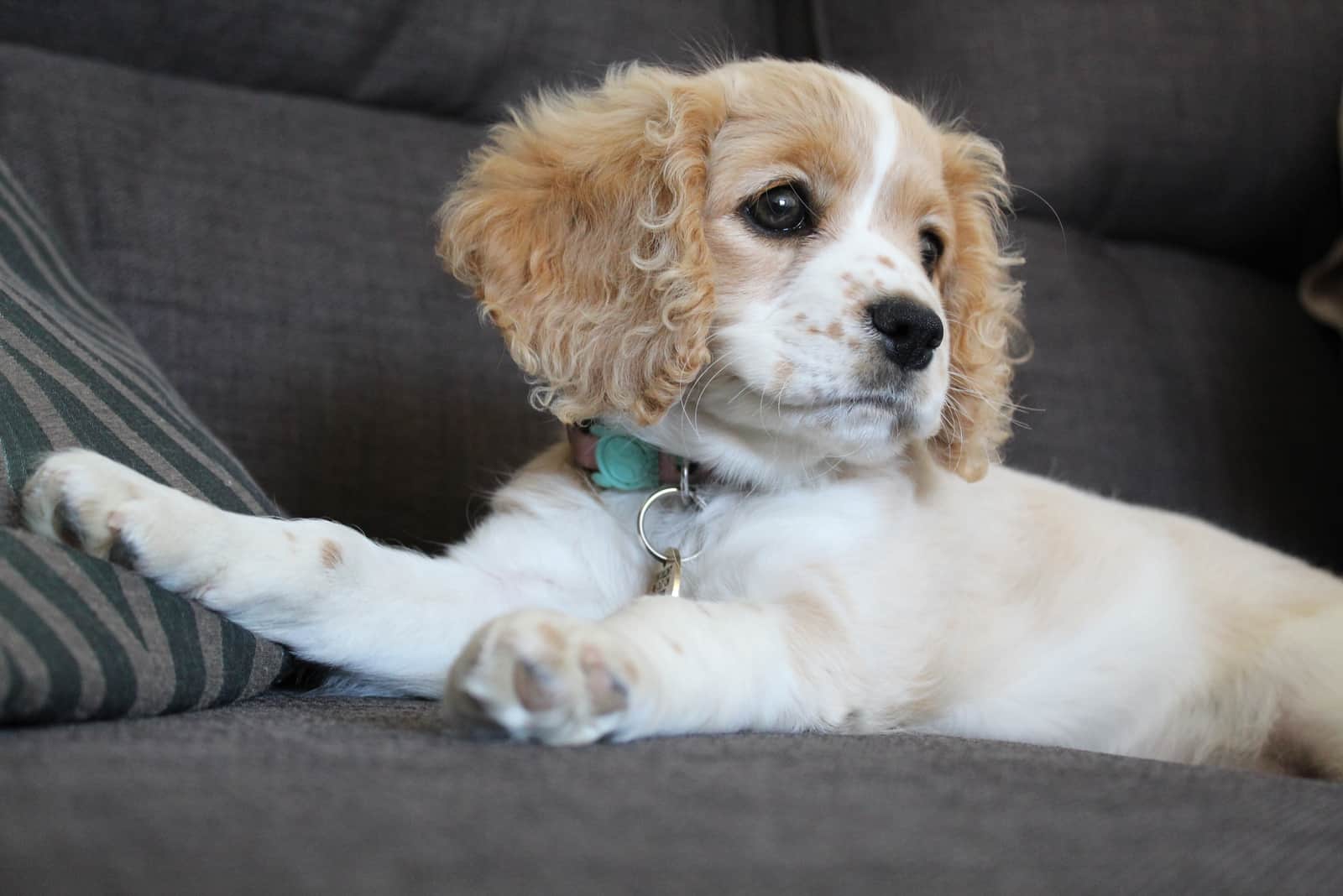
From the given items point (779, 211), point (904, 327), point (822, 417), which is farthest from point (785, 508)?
point (779, 211)

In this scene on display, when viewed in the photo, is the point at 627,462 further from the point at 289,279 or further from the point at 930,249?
the point at 289,279

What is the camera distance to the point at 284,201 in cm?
221

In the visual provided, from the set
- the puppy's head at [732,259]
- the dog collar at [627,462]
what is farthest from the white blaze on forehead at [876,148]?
the dog collar at [627,462]

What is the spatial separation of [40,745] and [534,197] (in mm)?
973

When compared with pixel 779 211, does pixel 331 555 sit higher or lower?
lower

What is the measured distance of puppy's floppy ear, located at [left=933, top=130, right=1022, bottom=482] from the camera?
164 centimetres

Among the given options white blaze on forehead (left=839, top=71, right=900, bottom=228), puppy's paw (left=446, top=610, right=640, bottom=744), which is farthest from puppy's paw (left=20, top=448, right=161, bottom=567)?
white blaze on forehead (left=839, top=71, right=900, bottom=228)

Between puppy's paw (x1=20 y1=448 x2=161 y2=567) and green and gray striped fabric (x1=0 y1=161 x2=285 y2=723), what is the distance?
0.03 metres

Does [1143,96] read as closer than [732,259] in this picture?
No

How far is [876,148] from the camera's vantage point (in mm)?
1554

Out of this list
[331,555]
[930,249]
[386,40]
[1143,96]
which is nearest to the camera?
[331,555]

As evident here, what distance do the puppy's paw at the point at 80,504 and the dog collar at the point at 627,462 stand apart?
2.02ft

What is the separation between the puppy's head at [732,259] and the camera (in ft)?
4.52

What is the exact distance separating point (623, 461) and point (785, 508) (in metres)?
0.23
